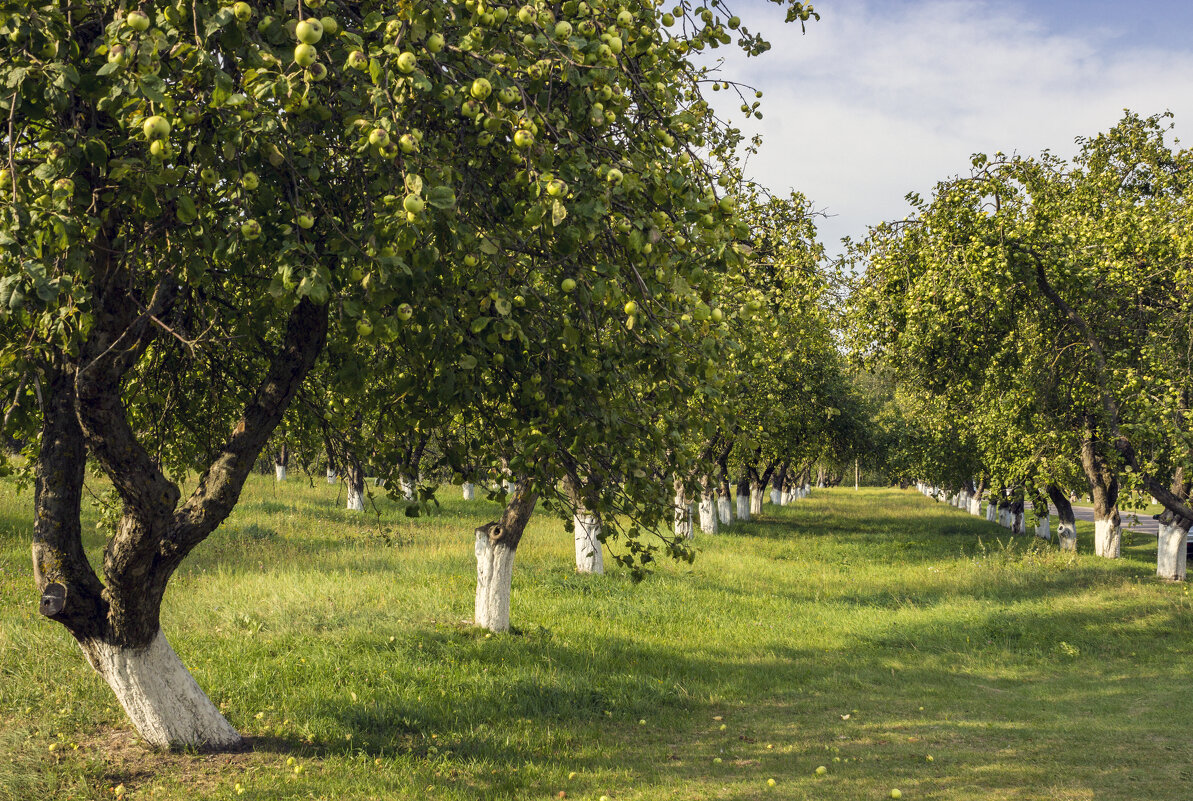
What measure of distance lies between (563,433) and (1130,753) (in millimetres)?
7521

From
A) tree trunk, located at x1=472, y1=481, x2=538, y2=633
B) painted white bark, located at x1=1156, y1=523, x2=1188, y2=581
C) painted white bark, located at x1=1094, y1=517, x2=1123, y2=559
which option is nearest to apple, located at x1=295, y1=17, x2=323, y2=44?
tree trunk, located at x1=472, y1=481, x2=538, y2=633

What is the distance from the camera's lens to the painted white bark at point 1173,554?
19.6m

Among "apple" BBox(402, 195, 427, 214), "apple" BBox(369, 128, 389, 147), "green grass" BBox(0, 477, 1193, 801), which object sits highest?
"apple" BBox(369, 128, 389, 147)

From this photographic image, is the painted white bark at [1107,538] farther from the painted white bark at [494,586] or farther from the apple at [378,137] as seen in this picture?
the apple at [378,137]

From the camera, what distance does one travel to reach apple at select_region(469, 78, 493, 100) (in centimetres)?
372

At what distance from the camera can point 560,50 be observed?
4086 mm

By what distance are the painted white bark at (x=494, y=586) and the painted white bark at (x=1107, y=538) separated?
2050cm

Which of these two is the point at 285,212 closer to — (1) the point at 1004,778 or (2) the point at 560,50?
(2) the point at 560,50

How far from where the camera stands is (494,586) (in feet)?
39.8

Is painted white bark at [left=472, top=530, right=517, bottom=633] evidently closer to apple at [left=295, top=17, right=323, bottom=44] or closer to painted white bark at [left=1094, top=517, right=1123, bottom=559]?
apple at [left=295, top=17, right=323, bottom=44]

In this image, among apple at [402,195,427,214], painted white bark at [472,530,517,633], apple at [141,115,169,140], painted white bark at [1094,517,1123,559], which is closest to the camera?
apple at [141,115,169,140]

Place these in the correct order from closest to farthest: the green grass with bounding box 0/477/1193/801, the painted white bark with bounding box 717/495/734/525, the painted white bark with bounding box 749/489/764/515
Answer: the green grass with bounding box 0/477/1193/801 < the painted white bark with bounding box 717/495/734/525 < the painted white bark with bounding box 749/489/764/515

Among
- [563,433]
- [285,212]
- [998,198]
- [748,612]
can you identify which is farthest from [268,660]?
[998,198]

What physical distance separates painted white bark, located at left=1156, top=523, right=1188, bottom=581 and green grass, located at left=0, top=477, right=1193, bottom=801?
78cm
